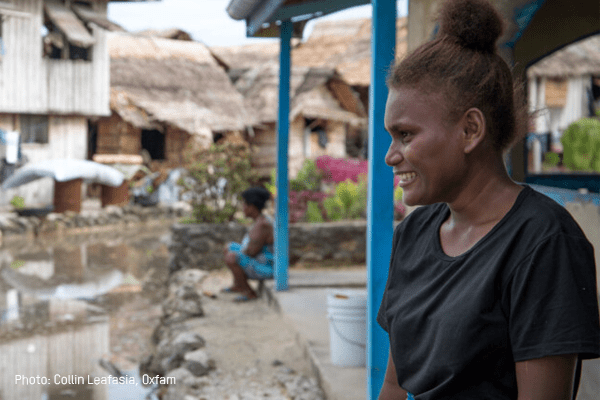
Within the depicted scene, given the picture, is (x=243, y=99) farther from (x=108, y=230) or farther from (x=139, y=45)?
(x=108, y=230)

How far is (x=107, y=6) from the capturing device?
63.3 ft

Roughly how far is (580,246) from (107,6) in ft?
66.3

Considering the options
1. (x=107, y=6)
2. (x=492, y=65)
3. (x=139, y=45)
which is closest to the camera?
(x=492, y=65)

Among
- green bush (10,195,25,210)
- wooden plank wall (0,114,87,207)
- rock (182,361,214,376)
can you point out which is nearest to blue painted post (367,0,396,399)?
rock (182,361,214,376)

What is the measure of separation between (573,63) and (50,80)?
1679 cm

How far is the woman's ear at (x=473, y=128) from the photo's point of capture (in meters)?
1.29

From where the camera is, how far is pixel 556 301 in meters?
1.09

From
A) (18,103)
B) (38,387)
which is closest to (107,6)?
(18,103)

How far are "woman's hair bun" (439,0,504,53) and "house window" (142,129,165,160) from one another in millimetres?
21315

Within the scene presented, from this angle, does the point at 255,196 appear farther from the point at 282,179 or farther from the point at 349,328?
the point at 349,328

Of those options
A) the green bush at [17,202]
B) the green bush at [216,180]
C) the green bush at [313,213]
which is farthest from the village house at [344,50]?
the green bush at [313,213]

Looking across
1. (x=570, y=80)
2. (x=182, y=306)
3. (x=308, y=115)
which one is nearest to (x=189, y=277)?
(x=182, y=306)

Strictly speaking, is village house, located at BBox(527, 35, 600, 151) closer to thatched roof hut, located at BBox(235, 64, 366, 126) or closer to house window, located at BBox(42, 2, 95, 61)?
thatched roof hut, located at BBox(235, 64, 366, 126)

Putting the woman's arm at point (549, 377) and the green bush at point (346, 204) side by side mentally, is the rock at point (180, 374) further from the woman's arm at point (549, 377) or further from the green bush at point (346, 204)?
the green bush at point (346, 204)
